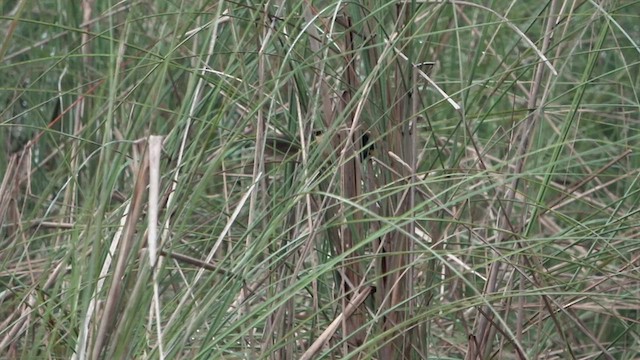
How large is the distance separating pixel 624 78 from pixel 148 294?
6.31 ft

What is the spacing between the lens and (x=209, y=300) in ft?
3.53

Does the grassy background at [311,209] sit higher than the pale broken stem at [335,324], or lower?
higher

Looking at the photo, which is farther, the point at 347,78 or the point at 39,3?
the point at 39,3

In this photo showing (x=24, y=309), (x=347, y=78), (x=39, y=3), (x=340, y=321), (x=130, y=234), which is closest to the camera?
(x=130, y=234)

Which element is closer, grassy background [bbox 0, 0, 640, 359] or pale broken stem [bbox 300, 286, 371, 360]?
grassy background [bbox 0, 0, 640, 359]

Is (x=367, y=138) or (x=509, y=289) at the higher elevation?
(x=367, y=138)

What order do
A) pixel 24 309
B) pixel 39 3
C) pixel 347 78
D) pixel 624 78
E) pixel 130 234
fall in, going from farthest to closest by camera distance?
pixel 624 78 < pixel 39 3 < pixel 24 309 < pixel 347 78 < pixel 130 234

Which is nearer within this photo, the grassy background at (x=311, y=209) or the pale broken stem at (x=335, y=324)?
the grassy background at (x=311, y=209)

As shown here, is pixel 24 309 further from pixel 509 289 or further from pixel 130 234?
pixel 509 289

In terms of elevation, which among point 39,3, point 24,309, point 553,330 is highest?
point 39,3

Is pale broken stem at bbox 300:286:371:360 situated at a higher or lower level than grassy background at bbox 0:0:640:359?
lower

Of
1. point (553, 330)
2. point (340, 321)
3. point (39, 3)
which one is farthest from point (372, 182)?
point (39, 3)

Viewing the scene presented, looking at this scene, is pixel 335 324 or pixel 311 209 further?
pixel 311 209

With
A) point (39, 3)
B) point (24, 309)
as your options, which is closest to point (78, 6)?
point (39, 3)
